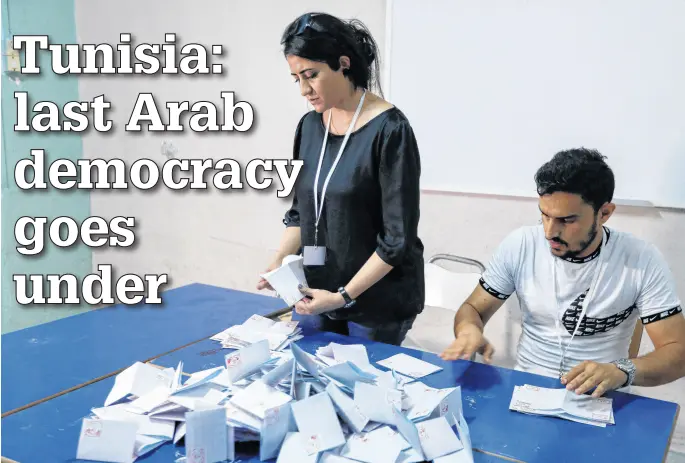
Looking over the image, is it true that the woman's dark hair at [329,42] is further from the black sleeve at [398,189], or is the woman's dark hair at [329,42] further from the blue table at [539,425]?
the blue table at [539,425]

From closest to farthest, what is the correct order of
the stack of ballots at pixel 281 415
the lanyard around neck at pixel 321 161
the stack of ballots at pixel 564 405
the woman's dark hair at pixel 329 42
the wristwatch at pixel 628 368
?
the stack of ballots at pixel 281 415 < the stack of ballots at pixel 564 405 < the wristwatch at pixel 628 368 < the woman's dark hair at pixel 329 42 < the lanyard around neck at pixel 321 161

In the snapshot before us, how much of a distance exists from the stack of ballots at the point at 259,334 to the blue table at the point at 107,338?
0.27 ft

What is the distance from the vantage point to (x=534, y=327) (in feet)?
5.95

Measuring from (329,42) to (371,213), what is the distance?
0.48 metres

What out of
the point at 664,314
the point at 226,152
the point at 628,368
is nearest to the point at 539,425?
the point at 628,368

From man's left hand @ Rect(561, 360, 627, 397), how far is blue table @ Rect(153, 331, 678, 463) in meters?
0.06

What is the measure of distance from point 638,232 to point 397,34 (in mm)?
1292

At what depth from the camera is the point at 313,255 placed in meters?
1.80

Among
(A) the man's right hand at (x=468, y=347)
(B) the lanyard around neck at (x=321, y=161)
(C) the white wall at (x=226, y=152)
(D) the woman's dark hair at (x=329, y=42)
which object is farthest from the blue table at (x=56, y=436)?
(C) the white wall at (x=226, y=152)

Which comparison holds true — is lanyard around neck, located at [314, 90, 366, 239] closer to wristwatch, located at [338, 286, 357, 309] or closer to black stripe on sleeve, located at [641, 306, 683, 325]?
wristwatch, located at [338, 286, 357, 309]

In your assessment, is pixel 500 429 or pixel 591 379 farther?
pixel 591 379

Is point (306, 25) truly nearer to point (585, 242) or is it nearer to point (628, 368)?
point (585, 242)

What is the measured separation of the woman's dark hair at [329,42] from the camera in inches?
66.4

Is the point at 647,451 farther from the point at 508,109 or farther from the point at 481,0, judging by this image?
the point at 481,0
